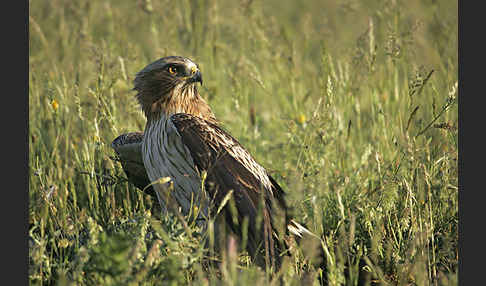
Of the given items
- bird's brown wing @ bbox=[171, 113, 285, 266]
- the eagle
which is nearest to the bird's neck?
the eagle

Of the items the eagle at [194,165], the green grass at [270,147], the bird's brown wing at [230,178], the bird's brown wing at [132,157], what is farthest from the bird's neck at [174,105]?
the bird's brown wing at [230,178]

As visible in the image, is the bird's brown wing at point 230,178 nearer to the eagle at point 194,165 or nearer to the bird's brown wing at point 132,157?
the eagle at point 194,165

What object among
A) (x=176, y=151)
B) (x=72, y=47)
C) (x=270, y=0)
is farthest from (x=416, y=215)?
(x=270, y=0)

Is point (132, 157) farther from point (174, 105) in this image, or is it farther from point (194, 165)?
point (194, 165)

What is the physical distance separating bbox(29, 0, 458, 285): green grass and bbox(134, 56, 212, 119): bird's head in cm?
37

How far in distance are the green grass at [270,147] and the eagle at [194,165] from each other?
0.19 m

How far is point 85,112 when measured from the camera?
561cm

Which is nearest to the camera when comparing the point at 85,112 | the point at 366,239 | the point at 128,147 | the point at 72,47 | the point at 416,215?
the point at 416,215

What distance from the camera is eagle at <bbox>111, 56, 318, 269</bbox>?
11.6 feet

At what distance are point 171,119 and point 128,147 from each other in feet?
2.10

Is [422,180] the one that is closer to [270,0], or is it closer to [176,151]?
[176,151]

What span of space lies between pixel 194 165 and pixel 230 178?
28 cm

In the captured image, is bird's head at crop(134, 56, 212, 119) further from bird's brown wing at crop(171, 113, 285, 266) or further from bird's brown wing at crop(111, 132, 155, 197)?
bird's brown wing at crop(171, 113, 285, 266)

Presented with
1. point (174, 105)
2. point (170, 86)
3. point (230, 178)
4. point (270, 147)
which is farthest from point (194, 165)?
point (270, 147)
